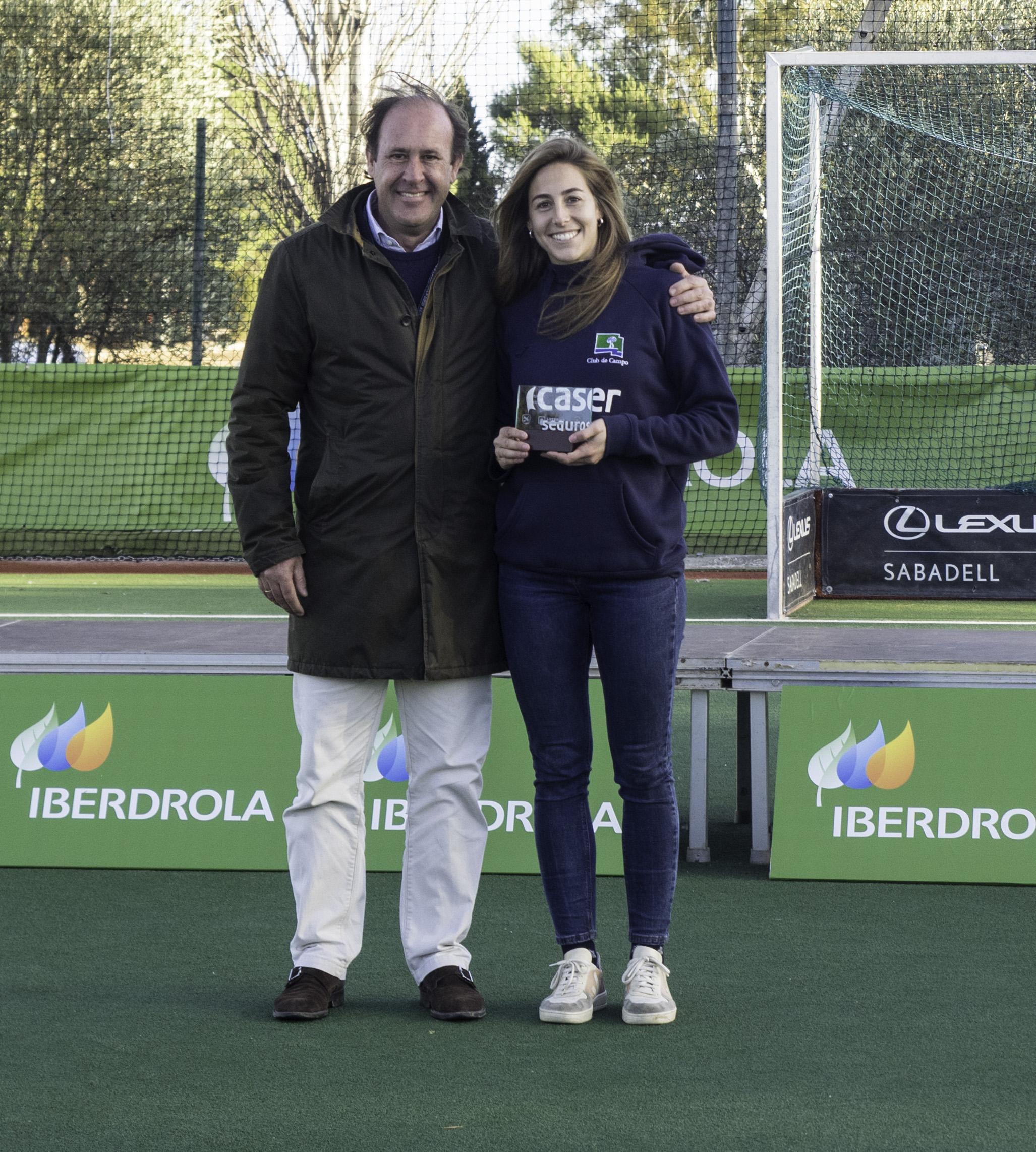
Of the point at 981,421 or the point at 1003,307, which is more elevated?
the point at 1003,307

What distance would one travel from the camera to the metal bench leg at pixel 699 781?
4043 mm

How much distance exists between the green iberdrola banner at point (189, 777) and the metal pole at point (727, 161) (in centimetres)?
720

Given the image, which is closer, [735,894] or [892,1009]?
[892,1009]

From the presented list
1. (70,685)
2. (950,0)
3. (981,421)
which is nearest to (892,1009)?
(70,685)

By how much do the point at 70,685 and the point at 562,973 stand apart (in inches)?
72.8

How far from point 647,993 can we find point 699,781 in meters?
1.24

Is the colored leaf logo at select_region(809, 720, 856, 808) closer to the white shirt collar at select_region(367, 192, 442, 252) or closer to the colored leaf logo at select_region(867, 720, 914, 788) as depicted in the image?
the colored leaf logo at select_region(867, 720, 914, 788)

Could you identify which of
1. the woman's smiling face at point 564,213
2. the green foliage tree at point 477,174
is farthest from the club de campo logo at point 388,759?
the green foliage tree at point 477,174

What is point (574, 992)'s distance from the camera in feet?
9.40

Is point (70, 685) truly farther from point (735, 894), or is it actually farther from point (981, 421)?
point (981, 421)

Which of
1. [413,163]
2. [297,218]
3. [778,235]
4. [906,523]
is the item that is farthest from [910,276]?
[413,163]

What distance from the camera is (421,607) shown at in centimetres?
287

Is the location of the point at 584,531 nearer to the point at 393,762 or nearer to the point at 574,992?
the point at 574,992

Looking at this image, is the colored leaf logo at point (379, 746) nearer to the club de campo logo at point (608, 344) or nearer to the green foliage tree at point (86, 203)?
the club de campo logo at point (608, 344)
